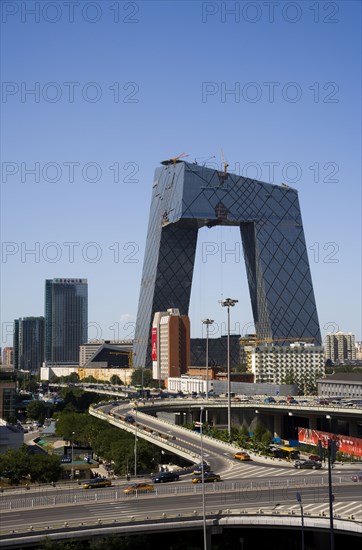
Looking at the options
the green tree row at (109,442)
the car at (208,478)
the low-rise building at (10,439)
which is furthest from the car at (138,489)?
the low-rise building at (10,439)

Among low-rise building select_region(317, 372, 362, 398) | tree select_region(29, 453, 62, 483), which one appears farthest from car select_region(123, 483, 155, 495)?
low-rise building select_region(317, 372, 362, 398)

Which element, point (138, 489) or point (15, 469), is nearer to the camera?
point (138, 489)

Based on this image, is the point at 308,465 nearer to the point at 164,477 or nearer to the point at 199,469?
the point at 199,469

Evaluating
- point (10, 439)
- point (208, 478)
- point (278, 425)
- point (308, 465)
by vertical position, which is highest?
point (10, 439)

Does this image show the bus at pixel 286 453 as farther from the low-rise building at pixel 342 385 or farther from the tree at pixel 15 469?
the low-rise building at pixel 342 385

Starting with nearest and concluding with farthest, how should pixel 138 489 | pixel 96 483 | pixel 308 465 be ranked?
pixel 138 489, pixel 96 483, pixel 308 465

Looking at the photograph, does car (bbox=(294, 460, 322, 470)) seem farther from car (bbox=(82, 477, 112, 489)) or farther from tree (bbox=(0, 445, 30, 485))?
tree (bbox=(0, 445, 30, 485))

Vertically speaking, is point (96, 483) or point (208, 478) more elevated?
point (208, 478)

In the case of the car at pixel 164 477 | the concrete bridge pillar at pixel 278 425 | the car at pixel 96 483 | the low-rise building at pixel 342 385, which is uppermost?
the low-rise building at pixel 342 385

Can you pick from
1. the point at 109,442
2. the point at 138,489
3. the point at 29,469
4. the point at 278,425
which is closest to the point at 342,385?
the point at 278,425
